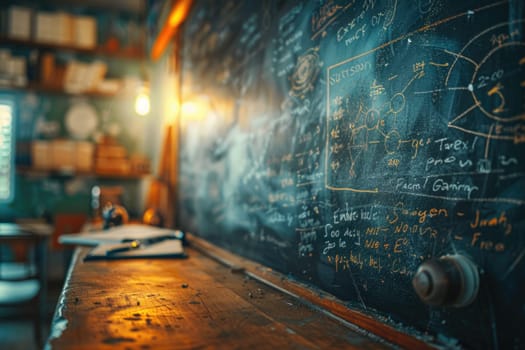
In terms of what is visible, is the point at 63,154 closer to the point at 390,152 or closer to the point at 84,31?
the point at 84,31

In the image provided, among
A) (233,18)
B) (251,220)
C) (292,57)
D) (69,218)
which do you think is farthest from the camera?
(69,218)

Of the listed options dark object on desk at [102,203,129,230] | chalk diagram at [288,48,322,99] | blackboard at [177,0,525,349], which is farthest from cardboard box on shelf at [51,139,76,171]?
chalk diagram at [288,48,322,99]

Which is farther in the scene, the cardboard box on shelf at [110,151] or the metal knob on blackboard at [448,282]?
the cardboard box on shelf at [110,151]

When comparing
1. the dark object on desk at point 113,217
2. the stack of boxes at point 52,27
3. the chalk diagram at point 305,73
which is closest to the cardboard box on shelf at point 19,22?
the stack of boxes at point 52,27

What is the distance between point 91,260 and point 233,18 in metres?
1.60

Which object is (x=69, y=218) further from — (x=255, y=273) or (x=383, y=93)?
(x=383, y=93)

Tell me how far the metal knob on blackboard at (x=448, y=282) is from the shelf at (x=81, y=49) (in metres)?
6.25

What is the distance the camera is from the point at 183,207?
3912mm

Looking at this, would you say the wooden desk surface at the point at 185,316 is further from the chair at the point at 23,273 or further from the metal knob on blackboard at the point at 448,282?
the chair at the point at 23,273

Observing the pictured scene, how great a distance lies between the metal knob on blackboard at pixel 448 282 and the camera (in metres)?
0.90

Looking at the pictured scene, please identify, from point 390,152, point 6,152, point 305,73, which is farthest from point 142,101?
point 390,152

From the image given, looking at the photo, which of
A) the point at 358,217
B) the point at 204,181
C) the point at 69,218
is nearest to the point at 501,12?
the point at 358,217

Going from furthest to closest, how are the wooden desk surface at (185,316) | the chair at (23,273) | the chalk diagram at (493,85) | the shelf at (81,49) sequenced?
1. the shelf at (81,49)
2. the chair at (23,273)
3. the wooden desk surface at (185,316)
4. the chalk diagram at (493,85)

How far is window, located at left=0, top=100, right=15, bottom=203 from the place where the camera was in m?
6.07
